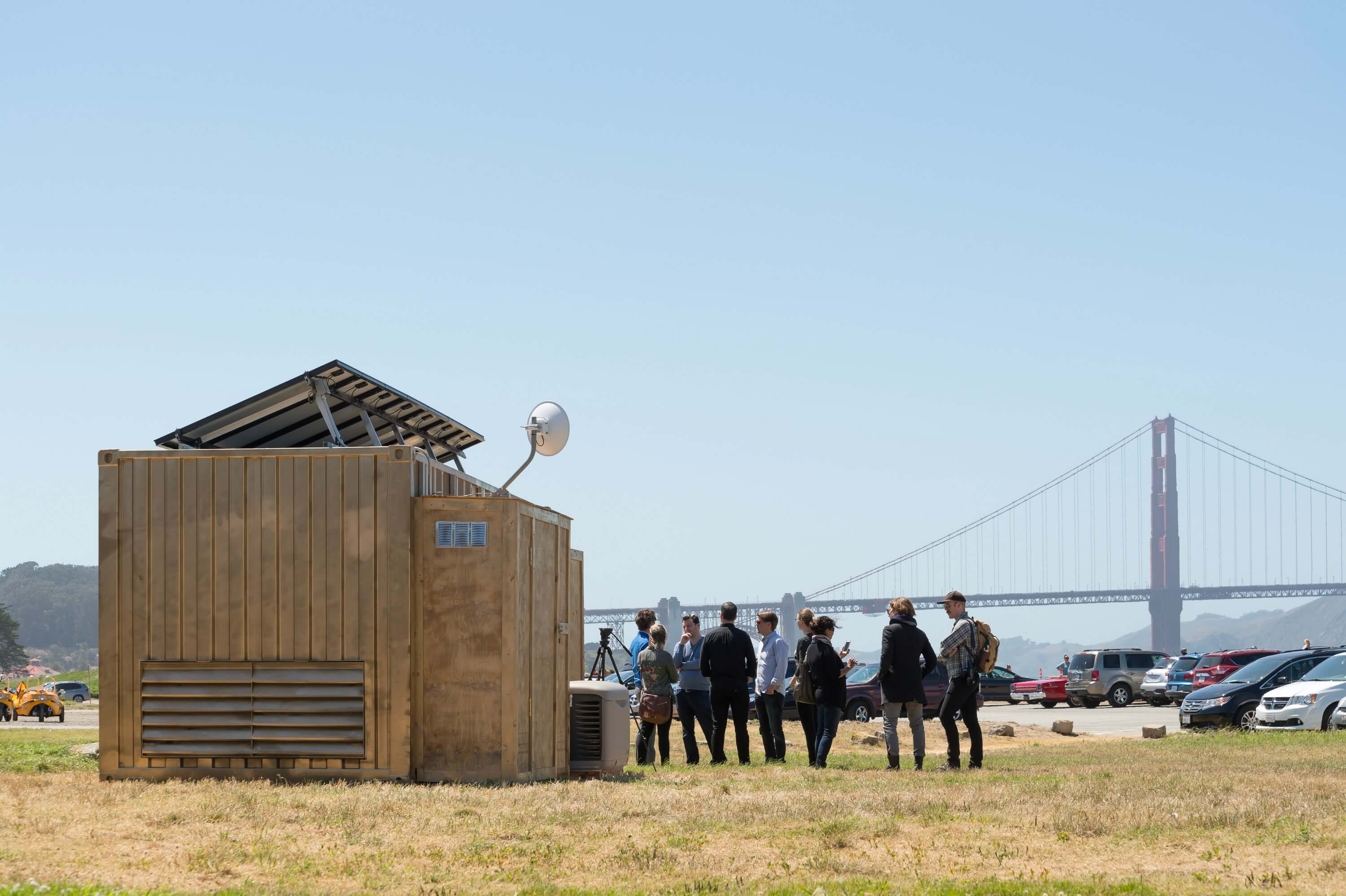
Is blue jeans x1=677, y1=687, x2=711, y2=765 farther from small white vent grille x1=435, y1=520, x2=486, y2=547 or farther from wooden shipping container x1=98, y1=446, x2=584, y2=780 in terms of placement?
small white vent grille x1=435, y1=520, x2=486, y2=547

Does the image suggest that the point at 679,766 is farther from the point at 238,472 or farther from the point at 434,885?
the point at 434,885

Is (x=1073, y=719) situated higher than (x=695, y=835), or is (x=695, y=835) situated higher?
(x=695, y=835)

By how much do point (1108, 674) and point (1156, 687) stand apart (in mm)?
2051

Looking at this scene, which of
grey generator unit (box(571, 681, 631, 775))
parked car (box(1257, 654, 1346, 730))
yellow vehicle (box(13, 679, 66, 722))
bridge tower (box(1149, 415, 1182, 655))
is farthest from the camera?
bridge tower (box(1149, 415, 1182, 655))

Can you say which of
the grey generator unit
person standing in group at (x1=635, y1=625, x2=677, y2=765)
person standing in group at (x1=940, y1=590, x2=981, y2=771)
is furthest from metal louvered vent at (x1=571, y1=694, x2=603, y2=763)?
person standing in group at (x1=940, y1=590, x2=981, y2=771)

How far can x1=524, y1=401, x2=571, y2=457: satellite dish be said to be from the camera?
37.7ft

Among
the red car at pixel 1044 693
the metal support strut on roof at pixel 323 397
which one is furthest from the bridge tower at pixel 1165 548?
the metal support strut on roof at pixel 323 397

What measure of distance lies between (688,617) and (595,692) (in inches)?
70.9

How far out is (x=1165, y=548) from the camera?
5157 inches

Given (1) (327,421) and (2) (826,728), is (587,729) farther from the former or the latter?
(1) (327,421)

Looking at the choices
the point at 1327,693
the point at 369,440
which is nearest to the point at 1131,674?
the point at 1327,693

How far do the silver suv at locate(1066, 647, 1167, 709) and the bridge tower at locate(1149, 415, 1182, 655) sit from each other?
88.0m

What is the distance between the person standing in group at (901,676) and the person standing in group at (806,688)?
732 mm

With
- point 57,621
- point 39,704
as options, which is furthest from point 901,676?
point 57,621
